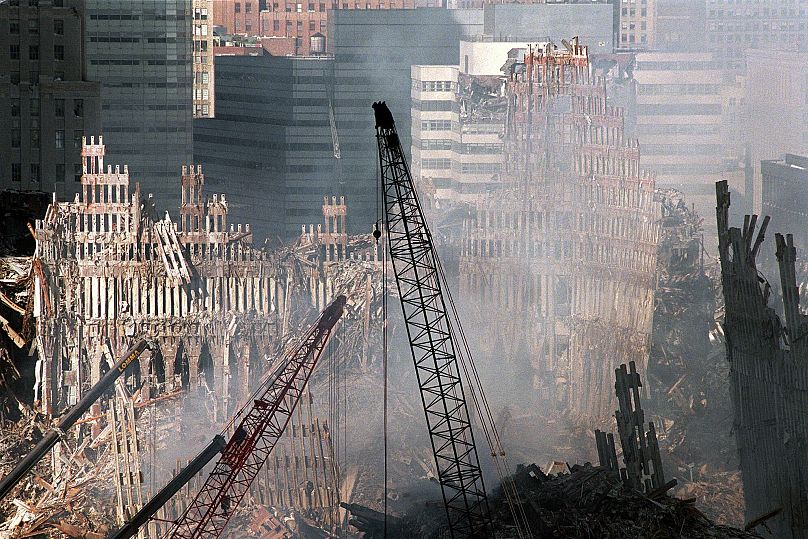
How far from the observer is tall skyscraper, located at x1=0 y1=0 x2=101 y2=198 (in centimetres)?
6700

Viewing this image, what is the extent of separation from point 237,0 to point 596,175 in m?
24.5

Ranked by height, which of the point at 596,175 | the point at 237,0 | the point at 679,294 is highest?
the point at 237,0

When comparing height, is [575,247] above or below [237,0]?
below

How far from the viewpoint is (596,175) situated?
67.6 meters

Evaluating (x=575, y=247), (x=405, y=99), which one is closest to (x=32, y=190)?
(x=405, y=99)

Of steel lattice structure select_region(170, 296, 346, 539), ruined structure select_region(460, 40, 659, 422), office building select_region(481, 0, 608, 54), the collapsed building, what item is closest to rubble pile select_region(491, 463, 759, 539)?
steel lattice structure select_region(170, 296, 346, 539)

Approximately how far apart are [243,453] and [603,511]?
534 inches

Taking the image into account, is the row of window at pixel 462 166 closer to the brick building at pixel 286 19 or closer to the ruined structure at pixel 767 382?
the brick building at pixel 286 19

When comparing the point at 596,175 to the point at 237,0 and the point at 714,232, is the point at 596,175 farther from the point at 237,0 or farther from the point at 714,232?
the point at 237,0

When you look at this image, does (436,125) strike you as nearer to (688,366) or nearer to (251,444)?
(688,366)

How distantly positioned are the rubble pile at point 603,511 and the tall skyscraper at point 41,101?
1102 inches

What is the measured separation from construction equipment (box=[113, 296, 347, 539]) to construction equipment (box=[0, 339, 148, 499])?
4.04 m

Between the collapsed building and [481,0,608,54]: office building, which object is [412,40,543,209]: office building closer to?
[481,0,608,54]: office building

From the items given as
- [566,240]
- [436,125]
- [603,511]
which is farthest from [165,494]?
[436,125]
